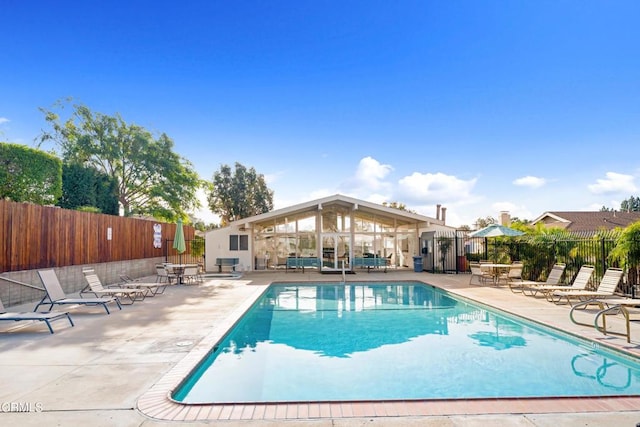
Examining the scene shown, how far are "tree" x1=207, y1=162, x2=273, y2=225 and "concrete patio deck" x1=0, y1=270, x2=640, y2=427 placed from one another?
2707 cm

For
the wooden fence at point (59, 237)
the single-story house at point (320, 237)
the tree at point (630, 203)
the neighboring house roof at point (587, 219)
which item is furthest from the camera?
the tree at point (630, 203)

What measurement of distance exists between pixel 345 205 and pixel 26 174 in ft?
45.6

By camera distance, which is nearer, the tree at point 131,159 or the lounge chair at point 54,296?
the lounge chair at point 54,296

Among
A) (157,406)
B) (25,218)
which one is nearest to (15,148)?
(25,218)

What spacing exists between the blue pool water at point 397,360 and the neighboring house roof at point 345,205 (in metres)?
8.85

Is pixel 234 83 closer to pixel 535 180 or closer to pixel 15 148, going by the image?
pixel 15 148

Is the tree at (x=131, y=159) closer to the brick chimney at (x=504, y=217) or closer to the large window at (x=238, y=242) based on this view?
the large window at (x=238, y=242)

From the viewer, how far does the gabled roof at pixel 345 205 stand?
708 inches

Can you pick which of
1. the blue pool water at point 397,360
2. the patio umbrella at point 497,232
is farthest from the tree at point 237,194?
the blue pool water at point 397,360

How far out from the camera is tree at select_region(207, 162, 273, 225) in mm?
33812

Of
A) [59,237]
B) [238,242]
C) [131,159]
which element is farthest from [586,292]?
[131,159]

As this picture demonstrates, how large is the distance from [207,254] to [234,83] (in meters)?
8.90

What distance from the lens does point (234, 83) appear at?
14.4 meters

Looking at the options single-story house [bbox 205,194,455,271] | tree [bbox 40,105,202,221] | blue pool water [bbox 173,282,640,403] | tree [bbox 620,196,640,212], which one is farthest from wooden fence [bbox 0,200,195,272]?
tree [bbox 620,196,640,212]
